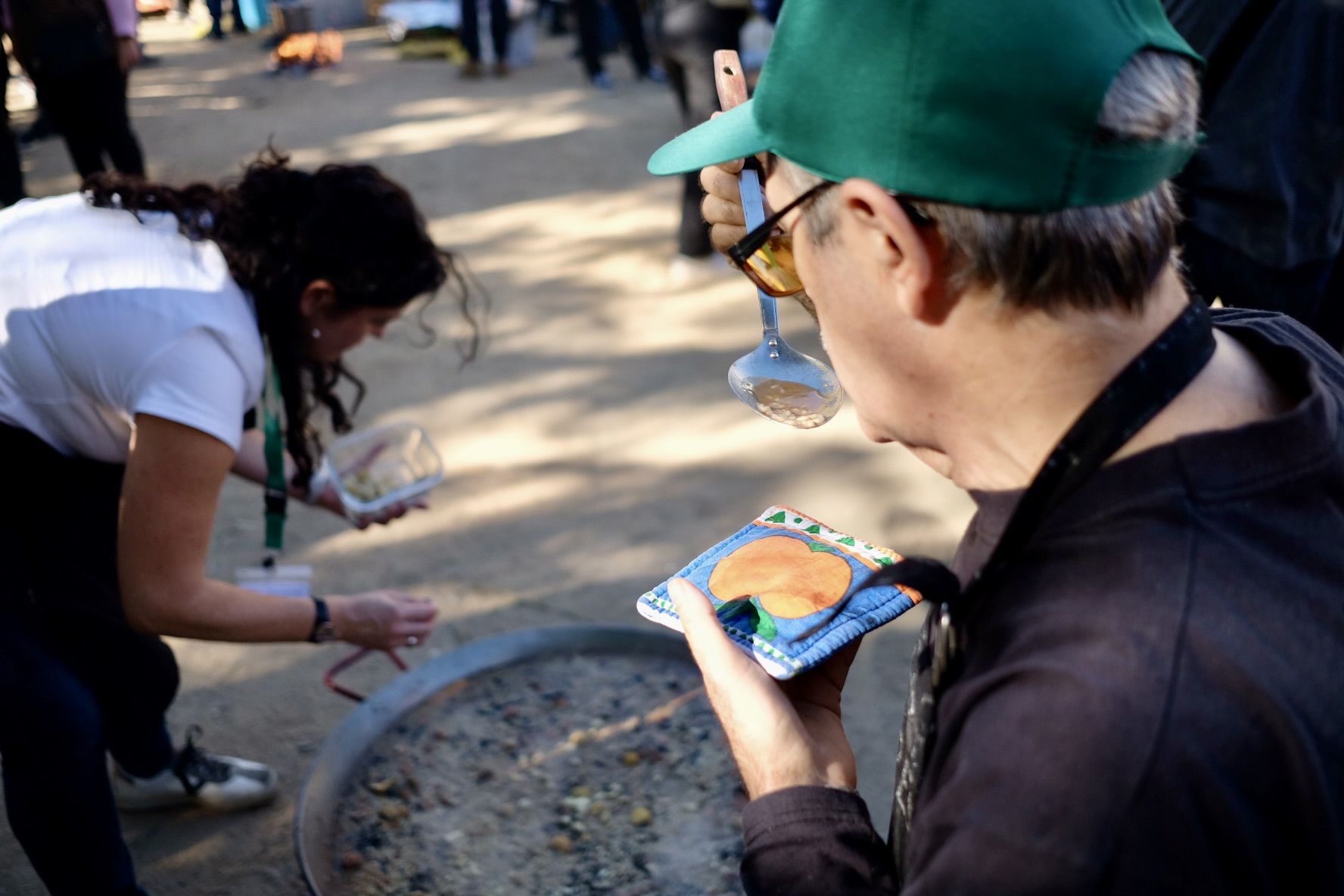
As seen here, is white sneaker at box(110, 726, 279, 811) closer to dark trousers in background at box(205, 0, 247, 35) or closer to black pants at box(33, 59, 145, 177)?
black pants at box(33, 59, 145, 177)

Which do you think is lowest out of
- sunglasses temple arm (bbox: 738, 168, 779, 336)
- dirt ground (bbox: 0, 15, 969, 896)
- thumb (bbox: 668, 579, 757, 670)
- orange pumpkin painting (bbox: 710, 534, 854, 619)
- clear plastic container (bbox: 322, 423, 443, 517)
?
dirt ground (bbox: 0, 15, 969, 896)

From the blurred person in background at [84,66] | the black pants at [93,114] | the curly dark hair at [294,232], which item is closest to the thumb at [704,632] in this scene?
the curly dark hair at [294,232]

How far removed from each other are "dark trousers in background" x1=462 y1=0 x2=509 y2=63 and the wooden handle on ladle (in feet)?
30.5

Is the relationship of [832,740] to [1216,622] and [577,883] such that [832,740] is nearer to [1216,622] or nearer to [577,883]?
[1216,622]

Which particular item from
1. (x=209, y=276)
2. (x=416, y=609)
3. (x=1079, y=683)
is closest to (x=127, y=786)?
(x=416, y=609)

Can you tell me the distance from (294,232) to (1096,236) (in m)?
1.53

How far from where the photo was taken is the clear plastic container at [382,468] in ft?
8.32

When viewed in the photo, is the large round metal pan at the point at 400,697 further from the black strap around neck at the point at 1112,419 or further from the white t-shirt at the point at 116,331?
the black strap around neck at the point at 1112,419

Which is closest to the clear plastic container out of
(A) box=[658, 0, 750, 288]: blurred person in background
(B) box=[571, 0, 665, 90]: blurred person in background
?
(A) box=[658, 0, 750, 288]: blurred person in background

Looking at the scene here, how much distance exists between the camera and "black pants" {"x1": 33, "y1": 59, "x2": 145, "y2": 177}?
506 centimetres

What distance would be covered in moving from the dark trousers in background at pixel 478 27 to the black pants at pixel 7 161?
5539 mm

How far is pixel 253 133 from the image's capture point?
27.2 feet

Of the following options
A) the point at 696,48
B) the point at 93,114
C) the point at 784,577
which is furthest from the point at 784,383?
the point at 93,114

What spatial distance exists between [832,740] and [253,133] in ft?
26.9
